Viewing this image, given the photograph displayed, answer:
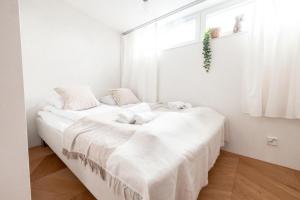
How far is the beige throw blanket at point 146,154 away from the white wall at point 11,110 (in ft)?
1.46

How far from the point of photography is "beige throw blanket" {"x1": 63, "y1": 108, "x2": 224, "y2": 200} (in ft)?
2.40

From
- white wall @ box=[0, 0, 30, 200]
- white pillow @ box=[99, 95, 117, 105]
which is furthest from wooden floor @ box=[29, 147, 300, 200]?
Answer: white pillow @ box=[99, 95, 117, 105]

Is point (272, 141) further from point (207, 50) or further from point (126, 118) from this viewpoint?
point (126, 118)

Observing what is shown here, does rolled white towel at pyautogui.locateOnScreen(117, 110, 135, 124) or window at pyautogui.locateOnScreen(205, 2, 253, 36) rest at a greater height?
window at pyautogui.locateOnScreen(205, 2, 253, 36)

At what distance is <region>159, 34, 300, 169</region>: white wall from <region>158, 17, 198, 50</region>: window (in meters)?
0.20

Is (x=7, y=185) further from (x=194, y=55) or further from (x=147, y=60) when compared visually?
(x=147, y=60)

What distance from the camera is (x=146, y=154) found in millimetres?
838

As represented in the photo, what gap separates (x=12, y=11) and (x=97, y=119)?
973mm

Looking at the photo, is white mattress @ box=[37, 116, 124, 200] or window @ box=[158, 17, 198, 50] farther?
window @ box=[158, 17, 198, 50]

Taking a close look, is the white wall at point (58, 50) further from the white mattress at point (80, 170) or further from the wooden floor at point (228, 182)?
the wooden floor at point (228, 182)

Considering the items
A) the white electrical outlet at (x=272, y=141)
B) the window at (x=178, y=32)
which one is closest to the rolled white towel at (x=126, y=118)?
the white electrical outlet at (x=272, y=141)

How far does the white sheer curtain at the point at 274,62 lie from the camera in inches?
58.5

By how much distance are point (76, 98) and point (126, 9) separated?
1668 mm

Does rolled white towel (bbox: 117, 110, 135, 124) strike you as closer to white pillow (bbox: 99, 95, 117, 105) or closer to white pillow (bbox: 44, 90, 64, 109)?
white pillow (bbox: 44, 90, 64, 109)
